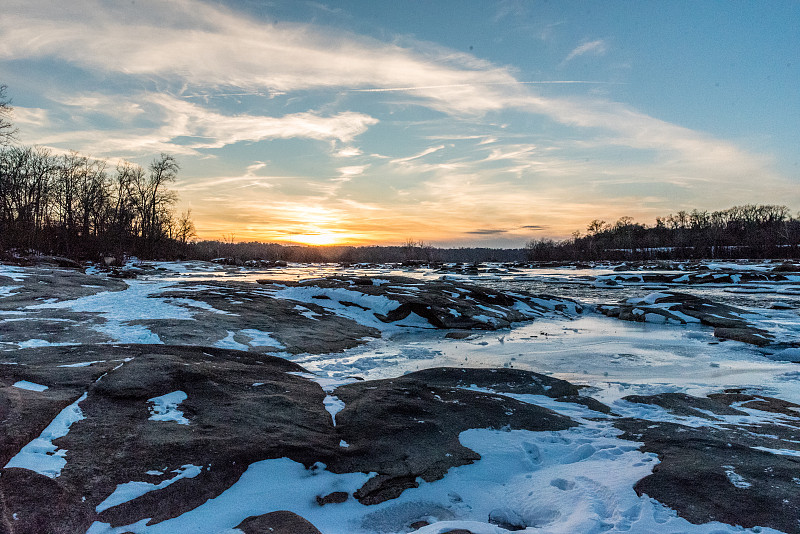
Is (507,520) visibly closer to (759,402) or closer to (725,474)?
(725,474)

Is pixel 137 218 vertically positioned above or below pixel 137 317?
above

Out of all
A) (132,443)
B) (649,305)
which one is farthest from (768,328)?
(132,443)

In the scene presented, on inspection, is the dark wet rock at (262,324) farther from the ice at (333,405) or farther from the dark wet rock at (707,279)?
the dark wet rock at (707,279)

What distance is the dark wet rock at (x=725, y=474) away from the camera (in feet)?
9.18

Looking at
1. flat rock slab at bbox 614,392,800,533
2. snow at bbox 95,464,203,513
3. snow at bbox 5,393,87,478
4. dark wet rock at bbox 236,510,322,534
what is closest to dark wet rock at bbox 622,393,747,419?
flat rock slab at bbox 614,392,800,533

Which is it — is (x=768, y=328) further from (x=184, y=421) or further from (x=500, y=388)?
(x=184, y=421)

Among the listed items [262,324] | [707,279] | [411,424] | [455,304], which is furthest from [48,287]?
[707,279]

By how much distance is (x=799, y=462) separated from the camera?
11.4 feet

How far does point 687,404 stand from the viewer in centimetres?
524

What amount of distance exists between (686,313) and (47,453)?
613 inches

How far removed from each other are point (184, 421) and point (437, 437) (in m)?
2.43

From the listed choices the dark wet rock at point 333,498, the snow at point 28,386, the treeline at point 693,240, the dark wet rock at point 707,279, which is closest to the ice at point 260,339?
the snow at point 28,386

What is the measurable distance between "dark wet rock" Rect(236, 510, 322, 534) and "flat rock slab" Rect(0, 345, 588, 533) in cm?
4

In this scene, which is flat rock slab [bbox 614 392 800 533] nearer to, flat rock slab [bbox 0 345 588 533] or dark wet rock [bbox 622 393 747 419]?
dark wet rock [bbox 622 393 747 419]
